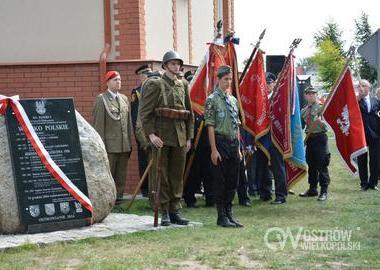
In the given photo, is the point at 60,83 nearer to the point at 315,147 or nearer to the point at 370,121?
the point at 315,147

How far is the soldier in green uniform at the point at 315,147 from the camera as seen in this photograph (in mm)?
11211

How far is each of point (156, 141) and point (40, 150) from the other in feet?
4.26

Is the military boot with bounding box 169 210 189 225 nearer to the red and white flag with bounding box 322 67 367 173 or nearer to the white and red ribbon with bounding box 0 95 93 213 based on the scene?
the white and red ribbon with bounding box 0 95 93 213

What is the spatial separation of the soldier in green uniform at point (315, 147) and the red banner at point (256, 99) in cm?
106

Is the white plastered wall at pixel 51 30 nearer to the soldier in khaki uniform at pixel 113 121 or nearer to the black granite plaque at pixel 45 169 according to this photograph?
the soldier in khaki uniform at pixel 113 121

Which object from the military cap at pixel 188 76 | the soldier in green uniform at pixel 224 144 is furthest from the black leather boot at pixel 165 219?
the military cap at pixel 188 76

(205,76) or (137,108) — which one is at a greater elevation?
(205,76)

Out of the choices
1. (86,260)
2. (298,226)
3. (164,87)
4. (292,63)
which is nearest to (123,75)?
(292,63)

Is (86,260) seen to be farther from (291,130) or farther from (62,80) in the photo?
(62,80)

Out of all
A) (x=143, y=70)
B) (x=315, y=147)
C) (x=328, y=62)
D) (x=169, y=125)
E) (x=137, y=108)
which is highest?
(x=328, y=62)

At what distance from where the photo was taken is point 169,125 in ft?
27.7

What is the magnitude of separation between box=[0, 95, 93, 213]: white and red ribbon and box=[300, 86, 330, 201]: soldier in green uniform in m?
4.36

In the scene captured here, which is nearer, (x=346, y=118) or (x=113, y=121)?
(x=113, y=121)

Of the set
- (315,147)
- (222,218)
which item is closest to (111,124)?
(222,218)
